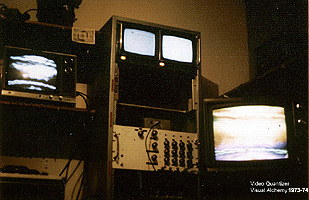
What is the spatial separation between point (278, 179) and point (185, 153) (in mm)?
590

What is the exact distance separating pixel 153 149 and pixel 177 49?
0.64 meters

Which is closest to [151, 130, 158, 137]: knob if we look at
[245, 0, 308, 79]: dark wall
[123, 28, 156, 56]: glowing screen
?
[123, 28, 156, 56]: glowing screen

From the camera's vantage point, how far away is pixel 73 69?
7.28 ft

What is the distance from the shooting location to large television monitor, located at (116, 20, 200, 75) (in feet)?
7.14

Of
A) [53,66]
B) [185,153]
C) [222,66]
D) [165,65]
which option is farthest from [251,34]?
[53,66]

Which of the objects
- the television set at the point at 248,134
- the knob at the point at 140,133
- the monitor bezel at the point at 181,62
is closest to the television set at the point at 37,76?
the knob at the point at 140,133

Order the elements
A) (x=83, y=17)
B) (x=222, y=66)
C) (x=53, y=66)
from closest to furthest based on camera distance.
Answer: (x=53, y=66), (x=83, y=17), (x=222, y=66)

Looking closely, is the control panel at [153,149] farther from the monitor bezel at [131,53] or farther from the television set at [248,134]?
the monitor bezel at [131,53]

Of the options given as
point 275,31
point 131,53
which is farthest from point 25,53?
point 275,31

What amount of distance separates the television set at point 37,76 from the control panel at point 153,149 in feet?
1.30

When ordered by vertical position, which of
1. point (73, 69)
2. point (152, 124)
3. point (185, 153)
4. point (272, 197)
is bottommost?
point (272, 197)

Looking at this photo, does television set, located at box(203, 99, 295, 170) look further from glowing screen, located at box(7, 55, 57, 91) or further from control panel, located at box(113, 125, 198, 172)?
glowing screen, located at box(7, 55, 57, 91)

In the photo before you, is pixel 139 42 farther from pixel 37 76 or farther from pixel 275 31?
pixel 275 31

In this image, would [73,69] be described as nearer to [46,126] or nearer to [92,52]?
[92,52]
